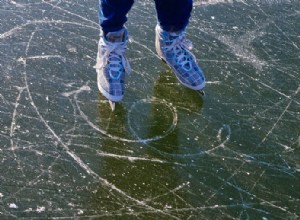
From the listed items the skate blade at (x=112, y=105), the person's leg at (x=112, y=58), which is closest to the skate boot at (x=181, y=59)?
the person's leg at (x=112, y=58)

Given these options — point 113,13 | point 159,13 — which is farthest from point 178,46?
point 113,13

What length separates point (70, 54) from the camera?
2.17 metres

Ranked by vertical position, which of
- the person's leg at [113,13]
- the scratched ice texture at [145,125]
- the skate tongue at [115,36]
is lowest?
the scratched ice texture at [145,125]

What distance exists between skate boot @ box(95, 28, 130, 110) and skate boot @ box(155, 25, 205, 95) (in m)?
0.17

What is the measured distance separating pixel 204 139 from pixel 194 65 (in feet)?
1.06

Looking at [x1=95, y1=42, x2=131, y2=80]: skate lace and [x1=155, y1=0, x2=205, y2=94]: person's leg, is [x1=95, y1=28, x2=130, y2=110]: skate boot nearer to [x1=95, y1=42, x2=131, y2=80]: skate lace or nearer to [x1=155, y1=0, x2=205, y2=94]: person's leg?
[x1=95, y1=42, x2=131, y2=80]: skate lace

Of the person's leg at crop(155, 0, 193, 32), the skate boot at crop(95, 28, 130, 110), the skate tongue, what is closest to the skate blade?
the skate boot at crop(95, 28, 130, 110)

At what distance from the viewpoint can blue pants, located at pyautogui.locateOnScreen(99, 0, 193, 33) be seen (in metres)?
1.81

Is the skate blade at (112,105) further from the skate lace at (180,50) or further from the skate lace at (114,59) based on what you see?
the skate lace at (180,50)

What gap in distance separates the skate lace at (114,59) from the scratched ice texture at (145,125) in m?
0.09

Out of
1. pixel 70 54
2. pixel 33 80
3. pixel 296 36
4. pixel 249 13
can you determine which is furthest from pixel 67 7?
pixel 296 36

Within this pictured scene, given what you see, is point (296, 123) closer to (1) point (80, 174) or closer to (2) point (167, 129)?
(2) point (167, 129)

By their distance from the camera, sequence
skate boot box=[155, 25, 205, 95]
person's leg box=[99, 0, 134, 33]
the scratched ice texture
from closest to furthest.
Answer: the scratched ice texture → person's leg box=[99, 0, 134, 33] → skate boot box=[155, 25, 205, 95]

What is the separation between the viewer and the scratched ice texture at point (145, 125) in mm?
1628
